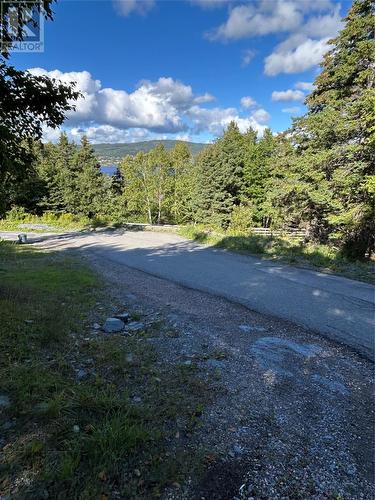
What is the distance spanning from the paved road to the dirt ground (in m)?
0.54

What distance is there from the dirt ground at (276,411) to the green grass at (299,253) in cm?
530

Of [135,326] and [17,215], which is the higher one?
[17,215]

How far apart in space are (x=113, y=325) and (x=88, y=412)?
2210 mm

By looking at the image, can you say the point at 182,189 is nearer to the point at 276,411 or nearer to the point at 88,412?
the point at 276,411

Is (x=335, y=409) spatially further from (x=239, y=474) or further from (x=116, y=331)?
(x=116, y=331)

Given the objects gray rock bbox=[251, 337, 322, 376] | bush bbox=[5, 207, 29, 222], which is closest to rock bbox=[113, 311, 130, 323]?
gray rock bbox=[251, 337, 322, 376]

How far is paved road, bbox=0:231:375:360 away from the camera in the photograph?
16.7 ft

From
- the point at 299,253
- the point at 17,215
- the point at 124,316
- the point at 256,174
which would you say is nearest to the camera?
the point at 124,316

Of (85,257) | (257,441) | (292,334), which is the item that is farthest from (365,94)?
(257,441)

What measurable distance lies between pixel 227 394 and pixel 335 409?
1.05 meters

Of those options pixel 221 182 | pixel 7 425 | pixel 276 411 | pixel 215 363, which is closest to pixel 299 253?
pixel 215 363

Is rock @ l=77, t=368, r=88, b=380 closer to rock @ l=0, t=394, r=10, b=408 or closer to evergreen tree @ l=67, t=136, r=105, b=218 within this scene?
rock @ l=0, t=394, r=10, b=408

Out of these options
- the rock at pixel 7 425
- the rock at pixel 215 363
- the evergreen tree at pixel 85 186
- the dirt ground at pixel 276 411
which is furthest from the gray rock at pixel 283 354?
the evergreen tree at pixel 85 186

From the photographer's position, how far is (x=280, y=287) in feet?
24.4
